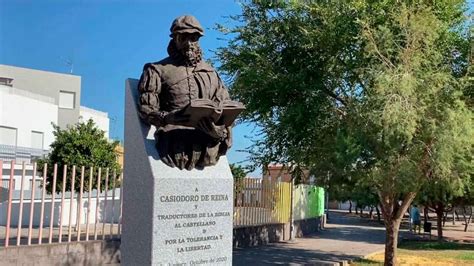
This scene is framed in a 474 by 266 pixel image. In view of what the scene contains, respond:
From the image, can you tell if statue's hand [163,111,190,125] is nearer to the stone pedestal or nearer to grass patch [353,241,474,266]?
the stone pedestal

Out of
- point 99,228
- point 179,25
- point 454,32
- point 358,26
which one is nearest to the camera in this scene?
point 179,25

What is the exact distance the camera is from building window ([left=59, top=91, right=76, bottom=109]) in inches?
2211

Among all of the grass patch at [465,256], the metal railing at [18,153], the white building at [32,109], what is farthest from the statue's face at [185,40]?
the metal railing at [18,153]

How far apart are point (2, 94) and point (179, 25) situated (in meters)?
36.1

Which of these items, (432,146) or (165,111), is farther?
(432,146)

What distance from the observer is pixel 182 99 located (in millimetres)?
6035

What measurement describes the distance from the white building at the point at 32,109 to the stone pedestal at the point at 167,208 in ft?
88.5

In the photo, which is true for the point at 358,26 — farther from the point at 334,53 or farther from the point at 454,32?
the point at 454,32

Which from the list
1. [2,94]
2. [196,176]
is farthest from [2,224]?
[2,94]

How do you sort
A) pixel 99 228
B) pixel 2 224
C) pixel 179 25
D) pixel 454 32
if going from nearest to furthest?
pixel 179 25, pixel 99 228, pixel 454 32, pixel 2 224

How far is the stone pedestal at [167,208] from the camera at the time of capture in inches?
221

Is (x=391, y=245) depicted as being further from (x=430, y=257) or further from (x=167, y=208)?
(x=167, y=208)

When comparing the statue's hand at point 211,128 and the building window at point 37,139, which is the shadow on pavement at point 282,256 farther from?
the building window at point 37,139

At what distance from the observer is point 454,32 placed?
13211mm
